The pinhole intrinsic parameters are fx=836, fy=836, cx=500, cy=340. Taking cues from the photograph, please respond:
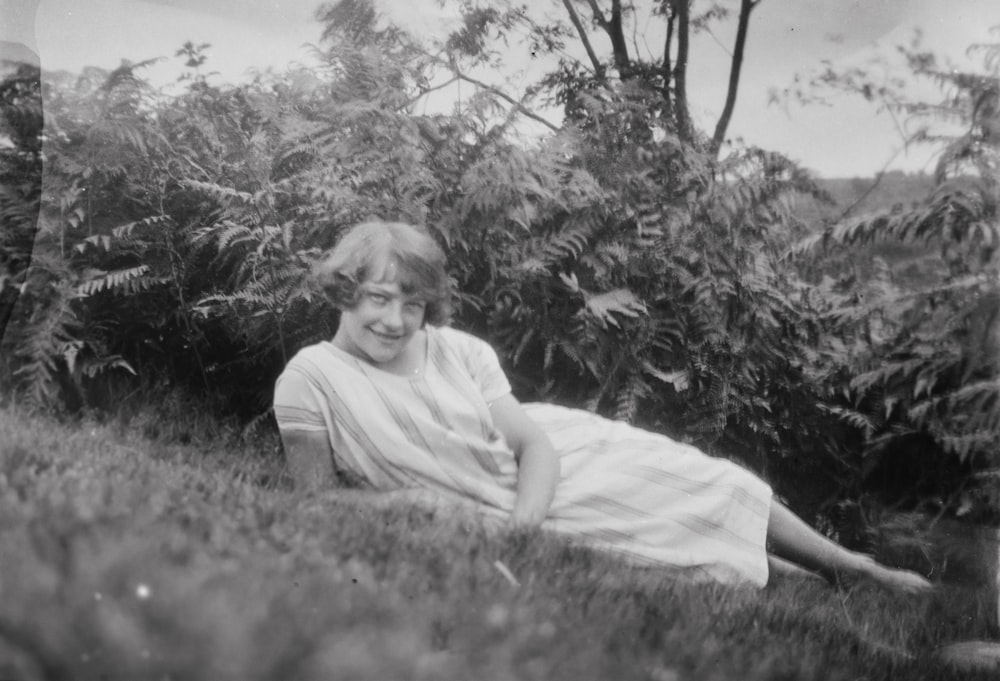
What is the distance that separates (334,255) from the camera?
1899 millimetres

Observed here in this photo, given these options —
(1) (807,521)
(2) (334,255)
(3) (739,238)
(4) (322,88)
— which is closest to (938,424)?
(1) (807,521)

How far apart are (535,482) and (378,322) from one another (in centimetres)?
55

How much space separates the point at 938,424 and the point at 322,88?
66.1 inches

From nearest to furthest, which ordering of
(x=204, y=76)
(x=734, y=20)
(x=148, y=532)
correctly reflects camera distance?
(x=148, y=532)
(x=204, y=76)
(x=734, y=20)

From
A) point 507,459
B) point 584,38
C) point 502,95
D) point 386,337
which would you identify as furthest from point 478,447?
point 584,38

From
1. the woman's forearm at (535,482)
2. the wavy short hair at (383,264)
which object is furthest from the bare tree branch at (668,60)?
the woman's forearm at (535,482)

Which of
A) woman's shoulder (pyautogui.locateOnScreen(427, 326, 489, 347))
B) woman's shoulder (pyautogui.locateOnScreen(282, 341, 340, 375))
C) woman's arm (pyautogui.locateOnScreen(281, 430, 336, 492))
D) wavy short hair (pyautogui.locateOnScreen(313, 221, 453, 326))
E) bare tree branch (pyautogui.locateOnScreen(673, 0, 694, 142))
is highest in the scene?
bare tree branch (pyautogui.locateOnScreen(673, 0, 694, 142))

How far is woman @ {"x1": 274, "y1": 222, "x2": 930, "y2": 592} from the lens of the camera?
1894 millimetres

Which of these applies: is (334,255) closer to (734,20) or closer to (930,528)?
(734,20)

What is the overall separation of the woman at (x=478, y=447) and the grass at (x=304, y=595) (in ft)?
0.49

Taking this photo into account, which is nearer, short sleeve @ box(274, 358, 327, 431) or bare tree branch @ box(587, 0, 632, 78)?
short sleeve @ box(274, 358, 327, 431)

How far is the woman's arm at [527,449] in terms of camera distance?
206cm

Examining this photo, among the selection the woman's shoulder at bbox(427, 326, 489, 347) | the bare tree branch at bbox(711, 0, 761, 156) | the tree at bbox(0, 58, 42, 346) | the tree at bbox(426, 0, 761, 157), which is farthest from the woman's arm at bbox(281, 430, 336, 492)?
the bare tree branch at bbox(711, 0, 761, 156)

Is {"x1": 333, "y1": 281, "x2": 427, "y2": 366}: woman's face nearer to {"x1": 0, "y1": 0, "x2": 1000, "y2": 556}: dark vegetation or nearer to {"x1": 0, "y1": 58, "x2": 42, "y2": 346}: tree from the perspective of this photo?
{"x1": 0, "y1": 0, "x2": 1000, "y2": 556}: dark vegetation
